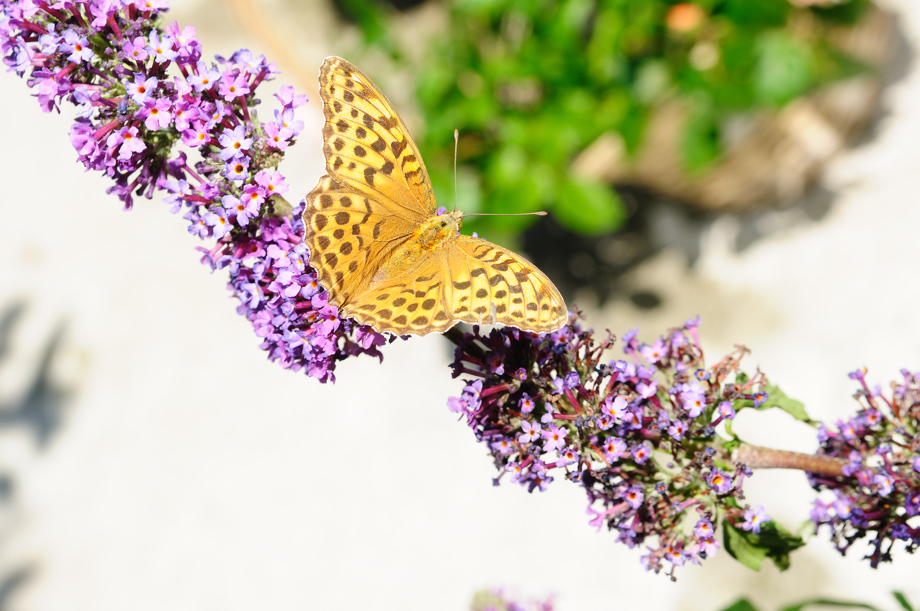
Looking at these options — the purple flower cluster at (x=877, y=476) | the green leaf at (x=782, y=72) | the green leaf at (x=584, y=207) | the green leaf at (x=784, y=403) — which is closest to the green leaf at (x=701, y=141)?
the green leaf at (x=782, y=72)

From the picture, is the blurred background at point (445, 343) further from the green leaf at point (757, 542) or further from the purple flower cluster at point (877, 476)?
the green leaf at point (757, 542)

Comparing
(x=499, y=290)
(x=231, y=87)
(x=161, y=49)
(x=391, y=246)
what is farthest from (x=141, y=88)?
(x=499, y=290)

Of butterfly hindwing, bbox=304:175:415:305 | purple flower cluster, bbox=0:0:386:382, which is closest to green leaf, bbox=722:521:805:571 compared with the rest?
purple flower cluster, bbox=0:0:386:382

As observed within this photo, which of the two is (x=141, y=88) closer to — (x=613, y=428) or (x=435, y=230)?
(x=435, y=230)

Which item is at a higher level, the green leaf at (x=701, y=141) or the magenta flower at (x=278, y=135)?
the green leaf at (x=701, y=141)

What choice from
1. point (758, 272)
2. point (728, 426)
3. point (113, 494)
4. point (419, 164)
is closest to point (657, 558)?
point (728, 426)

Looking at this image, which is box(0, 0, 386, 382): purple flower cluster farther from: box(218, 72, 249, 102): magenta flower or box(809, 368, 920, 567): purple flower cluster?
box(809, 368, 920, 567): purple flower cluster
